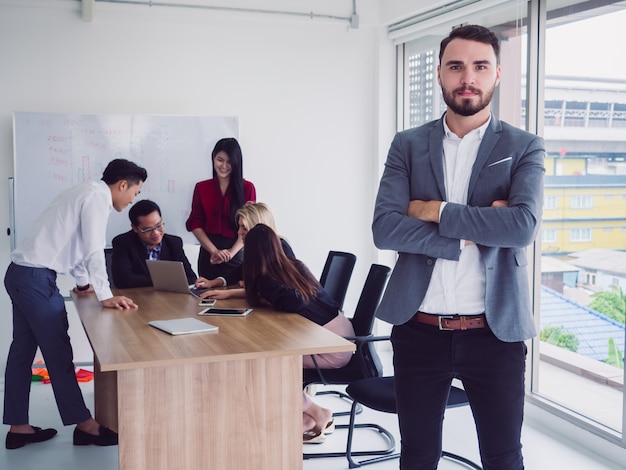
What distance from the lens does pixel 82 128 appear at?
205 inches

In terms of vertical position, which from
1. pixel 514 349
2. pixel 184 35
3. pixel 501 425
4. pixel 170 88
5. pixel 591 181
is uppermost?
pixel 184 35

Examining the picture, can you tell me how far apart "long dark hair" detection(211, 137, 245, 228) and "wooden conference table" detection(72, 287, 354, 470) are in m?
2.10

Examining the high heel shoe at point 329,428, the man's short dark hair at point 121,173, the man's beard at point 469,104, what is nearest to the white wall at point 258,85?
the man's short dark hair at point 121,173

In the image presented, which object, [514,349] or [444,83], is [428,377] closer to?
[514,349]

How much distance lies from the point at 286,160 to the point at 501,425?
407 cm

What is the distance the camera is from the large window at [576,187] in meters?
3.81

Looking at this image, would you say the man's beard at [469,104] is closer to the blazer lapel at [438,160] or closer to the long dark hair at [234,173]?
the blazer lapel at [438,160]

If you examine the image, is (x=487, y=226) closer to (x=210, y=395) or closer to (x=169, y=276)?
(x=210, y=395)

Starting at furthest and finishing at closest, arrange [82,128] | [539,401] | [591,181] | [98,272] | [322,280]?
[82,128] < [322,280] < [539,401] < [591,181] < [98,272]

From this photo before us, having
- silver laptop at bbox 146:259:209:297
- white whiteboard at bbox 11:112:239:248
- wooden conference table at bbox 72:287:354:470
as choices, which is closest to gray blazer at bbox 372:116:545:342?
wooden conference table at bbox 72:287:354:470

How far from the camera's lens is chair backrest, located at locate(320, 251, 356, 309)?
4.34 meters

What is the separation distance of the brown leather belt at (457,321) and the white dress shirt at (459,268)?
14 mm

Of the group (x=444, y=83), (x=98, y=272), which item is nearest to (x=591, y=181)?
(x=444, y=83)

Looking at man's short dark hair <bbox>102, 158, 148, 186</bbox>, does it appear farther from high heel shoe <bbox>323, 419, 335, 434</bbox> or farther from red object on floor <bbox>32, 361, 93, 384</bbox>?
red object on floor <bbox>32, 361, 93, 384</bbox>
